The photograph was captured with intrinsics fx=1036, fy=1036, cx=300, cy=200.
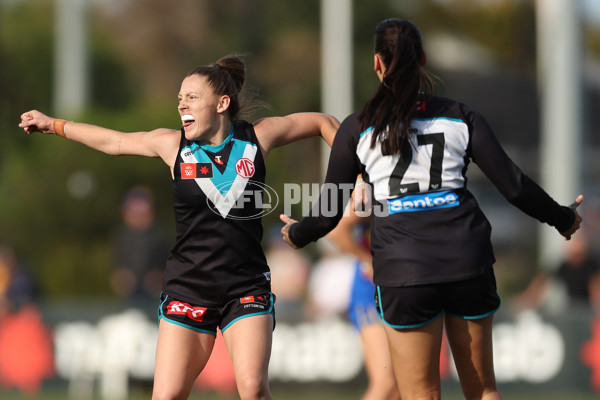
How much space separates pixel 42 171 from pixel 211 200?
43.7ft

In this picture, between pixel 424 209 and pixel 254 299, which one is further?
pixel 254 299

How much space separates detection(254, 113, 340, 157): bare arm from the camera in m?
5.82

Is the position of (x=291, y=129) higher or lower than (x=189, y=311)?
higher

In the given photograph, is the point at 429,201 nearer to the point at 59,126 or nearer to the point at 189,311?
the point at 189,311

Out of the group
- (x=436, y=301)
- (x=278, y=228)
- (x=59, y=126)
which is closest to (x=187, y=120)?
(x=59, y=126)

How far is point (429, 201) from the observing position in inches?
193

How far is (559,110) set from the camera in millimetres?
14000

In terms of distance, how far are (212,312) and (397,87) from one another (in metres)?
1.63

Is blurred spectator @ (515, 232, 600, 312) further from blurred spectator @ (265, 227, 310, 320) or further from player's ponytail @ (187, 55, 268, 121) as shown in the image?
player's ponytail @ (187, 55, 268, 121)

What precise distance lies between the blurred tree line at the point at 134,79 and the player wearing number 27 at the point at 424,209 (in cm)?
1073

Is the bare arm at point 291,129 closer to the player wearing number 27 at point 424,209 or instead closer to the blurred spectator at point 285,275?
the player wearing number 27 at point 424,209

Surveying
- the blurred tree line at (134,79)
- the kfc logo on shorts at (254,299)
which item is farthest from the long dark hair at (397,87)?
the blurred tree line at (134,79)

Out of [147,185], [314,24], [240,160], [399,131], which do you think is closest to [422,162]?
[399,131]

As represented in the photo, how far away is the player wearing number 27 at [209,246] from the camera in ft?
18.1
